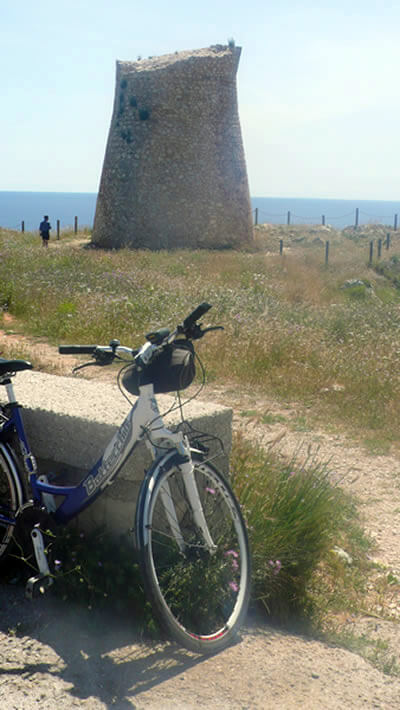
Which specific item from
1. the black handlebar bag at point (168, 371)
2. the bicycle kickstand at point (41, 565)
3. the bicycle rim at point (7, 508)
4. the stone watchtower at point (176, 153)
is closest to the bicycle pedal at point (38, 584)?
the bicycle kickstand at point (41, 565)

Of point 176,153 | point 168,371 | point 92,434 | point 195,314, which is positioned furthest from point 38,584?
point 176,153

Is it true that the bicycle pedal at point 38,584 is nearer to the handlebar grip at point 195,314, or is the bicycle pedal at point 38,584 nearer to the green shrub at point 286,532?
the green shrub at point 286,532

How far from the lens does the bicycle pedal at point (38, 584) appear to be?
2.77 meters

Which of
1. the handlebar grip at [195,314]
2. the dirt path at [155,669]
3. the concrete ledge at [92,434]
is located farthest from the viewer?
the concrete ledge at [92,434]

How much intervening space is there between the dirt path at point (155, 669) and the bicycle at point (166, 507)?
13 cm

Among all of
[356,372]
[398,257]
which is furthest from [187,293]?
[398,257]

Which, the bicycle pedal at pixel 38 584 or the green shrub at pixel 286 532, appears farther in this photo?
the green shrub at pixel 286 532

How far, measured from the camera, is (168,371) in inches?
107

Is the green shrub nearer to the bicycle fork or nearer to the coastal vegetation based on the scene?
the coastal vegetation

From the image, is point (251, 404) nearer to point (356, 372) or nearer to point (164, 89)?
point (356, 372)

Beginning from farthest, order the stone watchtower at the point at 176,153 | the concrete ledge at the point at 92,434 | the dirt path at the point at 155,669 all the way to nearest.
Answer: the stone watchtower at the point at 176,153 → the concrete ledge at the point at 92,434 → the dirt path at the point at 155,669

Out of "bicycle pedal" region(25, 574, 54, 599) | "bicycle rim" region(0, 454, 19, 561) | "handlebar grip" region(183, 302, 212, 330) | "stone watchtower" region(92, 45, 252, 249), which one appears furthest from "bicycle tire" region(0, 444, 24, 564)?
"stone watchtower" region(92, 45, 252, 249)

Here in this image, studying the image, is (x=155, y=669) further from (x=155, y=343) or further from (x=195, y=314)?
(x=195, y=314)

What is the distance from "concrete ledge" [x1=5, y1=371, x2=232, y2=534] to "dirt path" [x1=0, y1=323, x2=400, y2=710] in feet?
1.64
